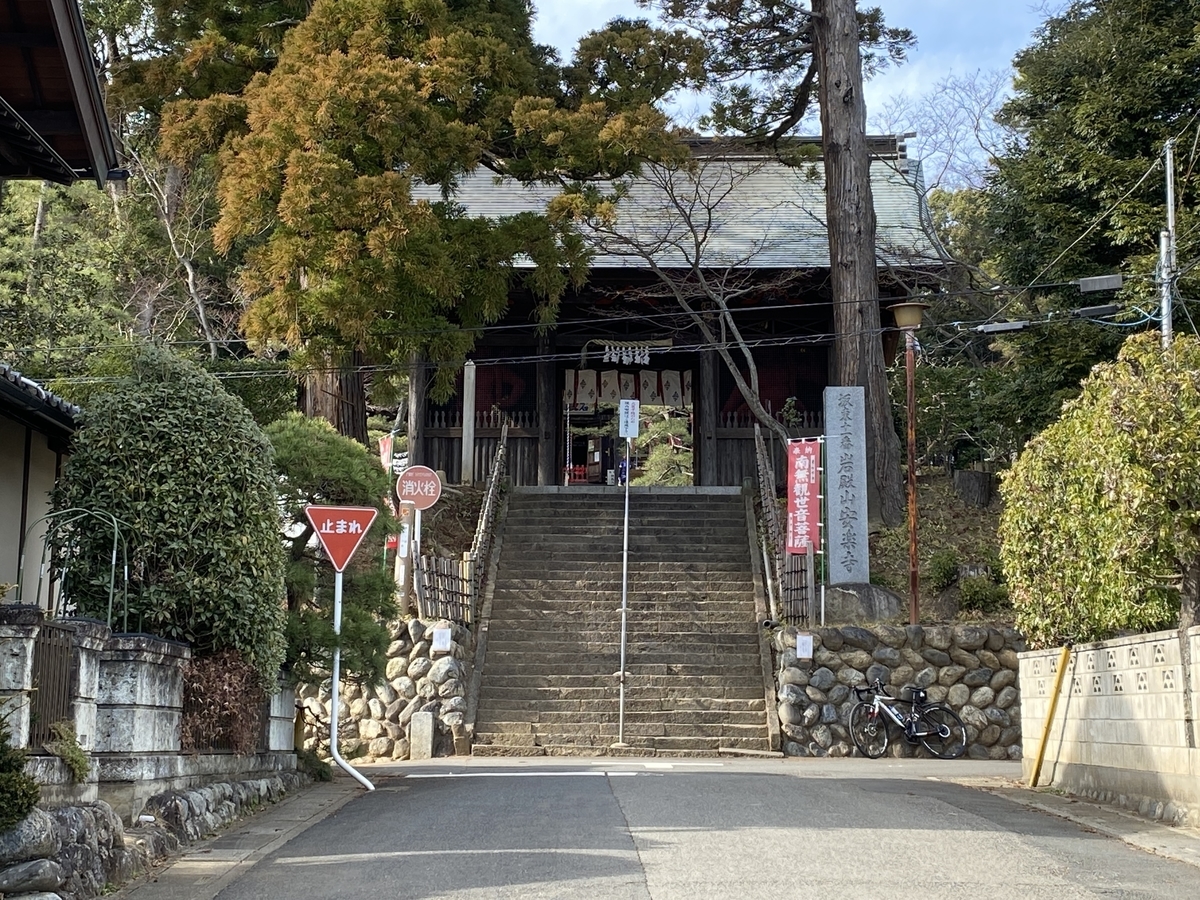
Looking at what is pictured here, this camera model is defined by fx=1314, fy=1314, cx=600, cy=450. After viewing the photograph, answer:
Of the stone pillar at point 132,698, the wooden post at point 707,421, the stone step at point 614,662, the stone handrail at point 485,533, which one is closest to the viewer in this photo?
the stone pillar at point 132,698

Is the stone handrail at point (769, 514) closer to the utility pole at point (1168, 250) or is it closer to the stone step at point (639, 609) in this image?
the stone step at point (639, 609)

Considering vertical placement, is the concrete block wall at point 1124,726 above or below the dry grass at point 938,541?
below

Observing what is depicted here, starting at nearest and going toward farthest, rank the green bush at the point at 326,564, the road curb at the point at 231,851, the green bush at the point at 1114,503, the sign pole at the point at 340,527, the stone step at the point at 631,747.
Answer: the road curb at the point at 231,851 < the green bush at the point at 1114,503 < the sign pole at the point at 340,527 < the green bush at the point at 326,564 < the stone step at the point at 631,747

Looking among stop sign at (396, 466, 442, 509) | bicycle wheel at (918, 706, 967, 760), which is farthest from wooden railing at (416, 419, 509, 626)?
bicycle wheel at (918, 706, 967, 760)

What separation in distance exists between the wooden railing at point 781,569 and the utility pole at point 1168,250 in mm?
5939

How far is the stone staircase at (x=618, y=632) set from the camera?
18.0 m

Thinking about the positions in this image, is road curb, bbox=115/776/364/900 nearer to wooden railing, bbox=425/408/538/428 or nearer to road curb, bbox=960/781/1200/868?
road curb, bbox=960/781/1200/868

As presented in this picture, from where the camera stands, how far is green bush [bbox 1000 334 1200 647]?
33.1ft

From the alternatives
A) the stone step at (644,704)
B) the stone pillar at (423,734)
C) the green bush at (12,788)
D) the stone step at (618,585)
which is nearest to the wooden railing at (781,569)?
the stone step at (618,585)

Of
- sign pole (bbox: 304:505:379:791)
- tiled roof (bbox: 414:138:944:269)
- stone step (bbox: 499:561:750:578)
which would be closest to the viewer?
sign pole (bbox: 304:505:379:791)

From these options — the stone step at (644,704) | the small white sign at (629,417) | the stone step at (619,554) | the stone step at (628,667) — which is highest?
the small white sign at (629,417)

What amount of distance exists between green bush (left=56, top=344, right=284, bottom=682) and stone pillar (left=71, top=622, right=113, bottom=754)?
158 cm

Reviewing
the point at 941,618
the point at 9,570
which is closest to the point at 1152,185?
the point at 941,618

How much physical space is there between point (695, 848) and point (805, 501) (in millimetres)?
11674
